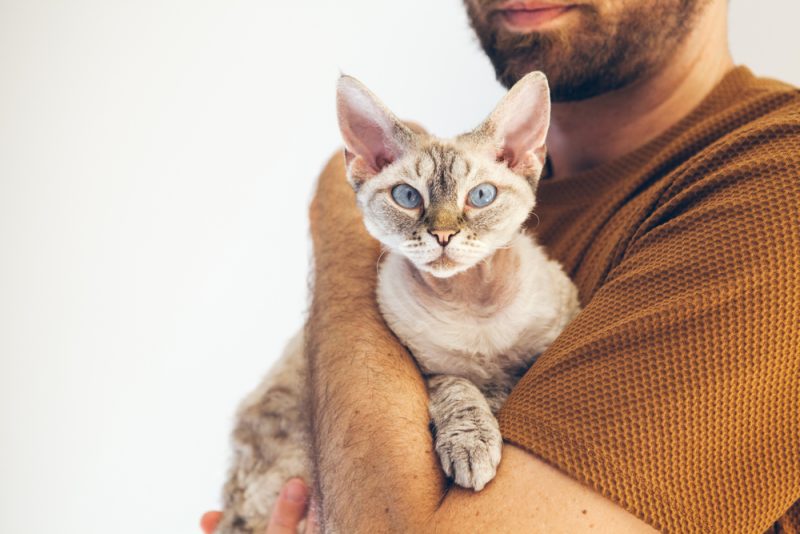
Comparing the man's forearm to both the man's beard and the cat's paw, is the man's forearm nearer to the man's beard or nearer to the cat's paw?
the cat's paw

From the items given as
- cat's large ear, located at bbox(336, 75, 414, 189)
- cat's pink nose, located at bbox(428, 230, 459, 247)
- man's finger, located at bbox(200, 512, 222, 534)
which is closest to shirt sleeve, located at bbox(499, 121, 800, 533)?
cat's pink nose, located at bbox(428, 230, 459, 247)

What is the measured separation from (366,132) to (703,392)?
74cm

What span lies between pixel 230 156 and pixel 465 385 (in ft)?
5.74

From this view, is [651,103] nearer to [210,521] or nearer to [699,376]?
[699,376]

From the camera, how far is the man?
0.88 m

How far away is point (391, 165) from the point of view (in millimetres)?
1285

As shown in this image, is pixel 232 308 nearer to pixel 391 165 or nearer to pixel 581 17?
pixel 391 165

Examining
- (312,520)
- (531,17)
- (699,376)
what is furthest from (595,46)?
(312,520)

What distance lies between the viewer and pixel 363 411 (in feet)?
3.51

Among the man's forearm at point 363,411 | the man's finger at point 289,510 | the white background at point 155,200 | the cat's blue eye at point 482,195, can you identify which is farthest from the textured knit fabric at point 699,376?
the white background at point 155,200

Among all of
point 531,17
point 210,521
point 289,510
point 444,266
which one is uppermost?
point 531,17

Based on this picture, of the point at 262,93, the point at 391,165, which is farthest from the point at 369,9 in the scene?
the point at 391,165

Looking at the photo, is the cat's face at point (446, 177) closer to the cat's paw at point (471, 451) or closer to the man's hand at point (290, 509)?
the cat's paw at point (471, 451)

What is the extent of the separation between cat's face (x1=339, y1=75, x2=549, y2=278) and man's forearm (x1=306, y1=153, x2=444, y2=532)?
16cm
